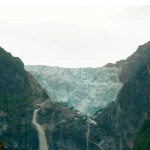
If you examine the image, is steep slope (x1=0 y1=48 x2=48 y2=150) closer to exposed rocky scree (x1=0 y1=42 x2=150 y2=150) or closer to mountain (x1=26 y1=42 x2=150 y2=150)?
exposed rocky scree (x1=0 y1=42 x2=150 y2=150)

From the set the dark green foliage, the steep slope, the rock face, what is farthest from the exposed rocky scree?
the rock face

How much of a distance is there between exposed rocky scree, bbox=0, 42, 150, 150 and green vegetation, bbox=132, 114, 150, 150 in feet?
41.0

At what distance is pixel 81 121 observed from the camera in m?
169

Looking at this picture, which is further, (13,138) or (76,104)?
(76,104)

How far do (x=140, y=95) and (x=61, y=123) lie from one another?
23.8 meters

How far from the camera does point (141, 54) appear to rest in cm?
18712

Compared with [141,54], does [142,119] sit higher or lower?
lower

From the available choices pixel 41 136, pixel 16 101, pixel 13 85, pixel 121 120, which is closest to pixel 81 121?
pixel 121 120

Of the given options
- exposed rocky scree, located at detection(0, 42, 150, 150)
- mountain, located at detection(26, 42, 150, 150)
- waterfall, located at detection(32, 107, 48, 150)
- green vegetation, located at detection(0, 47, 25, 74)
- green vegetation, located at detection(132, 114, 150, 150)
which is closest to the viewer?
green vegetation, located at detection(132, 114, 150, 150)

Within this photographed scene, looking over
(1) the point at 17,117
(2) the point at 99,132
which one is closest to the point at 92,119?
(2) the point at 99,132

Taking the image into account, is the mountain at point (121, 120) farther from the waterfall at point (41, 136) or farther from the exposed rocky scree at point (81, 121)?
the waterfall at point (41, 136)

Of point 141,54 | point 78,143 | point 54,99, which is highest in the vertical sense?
point 141,54

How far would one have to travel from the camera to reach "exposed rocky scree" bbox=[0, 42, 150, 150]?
164 meters

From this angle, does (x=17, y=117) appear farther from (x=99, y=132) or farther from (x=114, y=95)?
(x=114, y=95)
